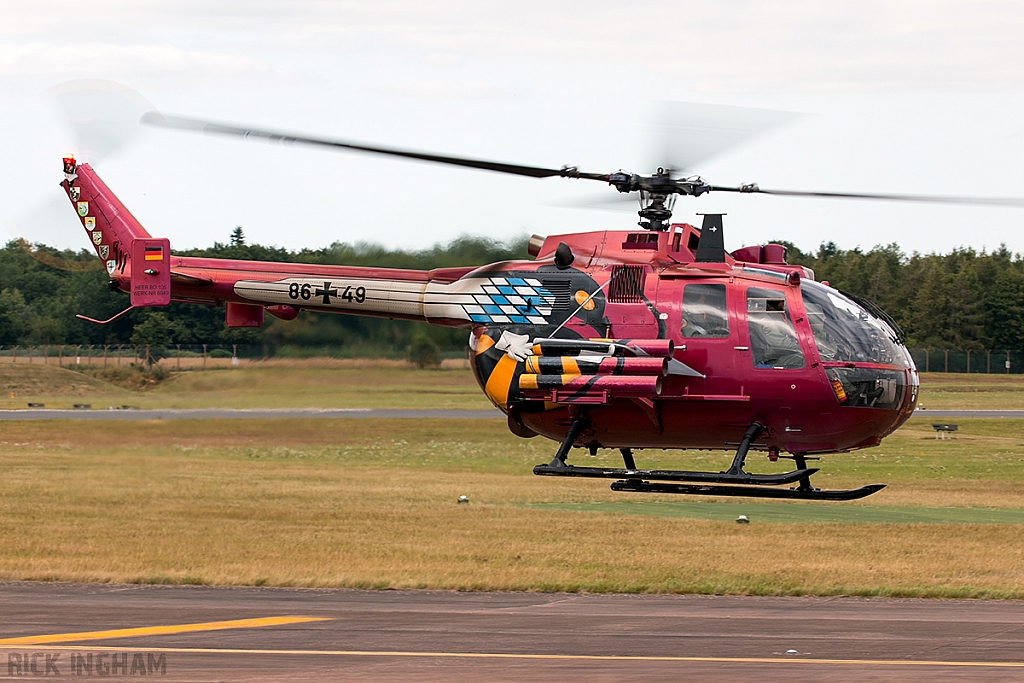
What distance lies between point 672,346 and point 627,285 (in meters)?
1.12

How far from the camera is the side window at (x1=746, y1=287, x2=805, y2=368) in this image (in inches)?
689

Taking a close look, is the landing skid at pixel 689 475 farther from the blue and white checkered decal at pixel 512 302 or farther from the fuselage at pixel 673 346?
the blue and white checkered decal at pixel 512 302

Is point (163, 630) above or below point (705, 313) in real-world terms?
below

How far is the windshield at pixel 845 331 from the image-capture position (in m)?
17.4

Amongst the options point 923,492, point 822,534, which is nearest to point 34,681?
point 822,534

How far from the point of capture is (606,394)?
1775 centimetres

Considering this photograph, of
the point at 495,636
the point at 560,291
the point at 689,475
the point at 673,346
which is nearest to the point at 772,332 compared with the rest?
the point at 673,346

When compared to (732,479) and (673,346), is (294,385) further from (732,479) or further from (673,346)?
(732,479)

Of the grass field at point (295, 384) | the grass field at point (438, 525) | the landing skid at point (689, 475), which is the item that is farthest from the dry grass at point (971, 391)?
the landing skid at point (689, 475)

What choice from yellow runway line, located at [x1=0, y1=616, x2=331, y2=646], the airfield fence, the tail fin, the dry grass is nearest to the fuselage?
the airfield fence

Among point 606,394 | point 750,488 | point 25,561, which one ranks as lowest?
point 25,561

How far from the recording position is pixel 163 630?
2486cm

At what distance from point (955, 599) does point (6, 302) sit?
84.7ft

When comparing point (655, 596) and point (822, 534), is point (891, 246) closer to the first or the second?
point (822, 534)
